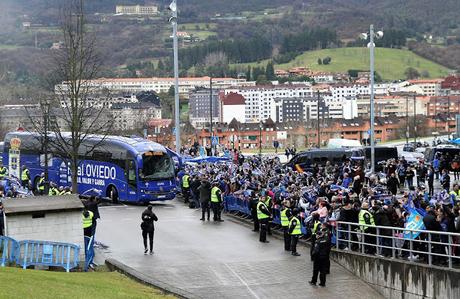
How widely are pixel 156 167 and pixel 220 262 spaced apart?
46.3ft

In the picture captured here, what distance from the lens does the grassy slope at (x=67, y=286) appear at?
664 inches

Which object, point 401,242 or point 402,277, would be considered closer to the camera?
point 402,277

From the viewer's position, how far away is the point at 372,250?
2302 centimetres

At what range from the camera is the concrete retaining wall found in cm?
1977

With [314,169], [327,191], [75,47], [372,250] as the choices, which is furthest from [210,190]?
[314,169]

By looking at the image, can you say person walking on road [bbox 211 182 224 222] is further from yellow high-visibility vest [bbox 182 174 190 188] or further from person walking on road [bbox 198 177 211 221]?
yellow high-visibility vest [bbox 182 174 190 188]

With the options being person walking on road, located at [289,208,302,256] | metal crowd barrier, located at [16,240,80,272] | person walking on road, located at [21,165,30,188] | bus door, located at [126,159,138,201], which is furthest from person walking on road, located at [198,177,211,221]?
person walking on road, located at [21,165,30,188]

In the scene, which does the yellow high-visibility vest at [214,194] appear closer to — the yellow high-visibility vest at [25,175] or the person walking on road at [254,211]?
the person walking on road at [254,211]

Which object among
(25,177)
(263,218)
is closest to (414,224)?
(263,218)

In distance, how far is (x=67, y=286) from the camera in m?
18.4

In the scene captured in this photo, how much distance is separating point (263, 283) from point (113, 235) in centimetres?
768

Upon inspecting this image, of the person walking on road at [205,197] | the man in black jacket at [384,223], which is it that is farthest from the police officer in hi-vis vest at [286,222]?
the person walking on road at [205,197]

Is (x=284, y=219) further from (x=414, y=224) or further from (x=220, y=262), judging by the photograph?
(x=414, y=224)

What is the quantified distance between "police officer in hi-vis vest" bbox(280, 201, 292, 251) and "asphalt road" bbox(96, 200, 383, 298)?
0.90 ft
